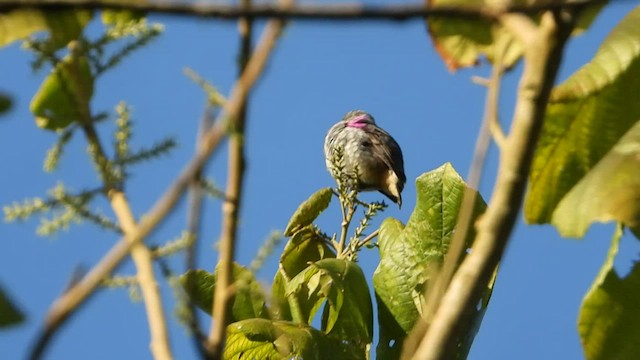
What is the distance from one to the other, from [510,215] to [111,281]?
42 centimetres

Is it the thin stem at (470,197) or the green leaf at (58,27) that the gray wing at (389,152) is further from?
the thin stem at (470,197)

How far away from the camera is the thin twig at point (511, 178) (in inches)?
40.1

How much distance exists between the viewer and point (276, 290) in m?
2.79

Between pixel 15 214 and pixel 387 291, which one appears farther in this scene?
pixel 387 291

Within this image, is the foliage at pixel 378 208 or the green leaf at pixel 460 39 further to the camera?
the green leaf at pixel 460 39

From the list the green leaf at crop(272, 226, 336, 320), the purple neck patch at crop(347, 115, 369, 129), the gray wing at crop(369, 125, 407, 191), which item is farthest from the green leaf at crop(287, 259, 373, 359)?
the purple neck patch at crop(347, 115, 369, 129)

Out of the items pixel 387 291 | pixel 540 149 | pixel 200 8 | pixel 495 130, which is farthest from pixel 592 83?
pixel 200 8

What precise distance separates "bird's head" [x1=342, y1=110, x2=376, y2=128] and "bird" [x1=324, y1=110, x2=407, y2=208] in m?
0.16

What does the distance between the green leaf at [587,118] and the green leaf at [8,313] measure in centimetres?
115

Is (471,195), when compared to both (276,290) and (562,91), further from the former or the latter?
(276,290)

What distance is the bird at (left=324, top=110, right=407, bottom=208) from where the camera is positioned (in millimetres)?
10094

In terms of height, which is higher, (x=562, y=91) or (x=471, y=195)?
(x=562, y=91)

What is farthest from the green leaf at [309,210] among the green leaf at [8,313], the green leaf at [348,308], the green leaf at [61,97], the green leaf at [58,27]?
the green leaf at [8,313]

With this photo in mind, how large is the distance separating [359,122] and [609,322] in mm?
9365
